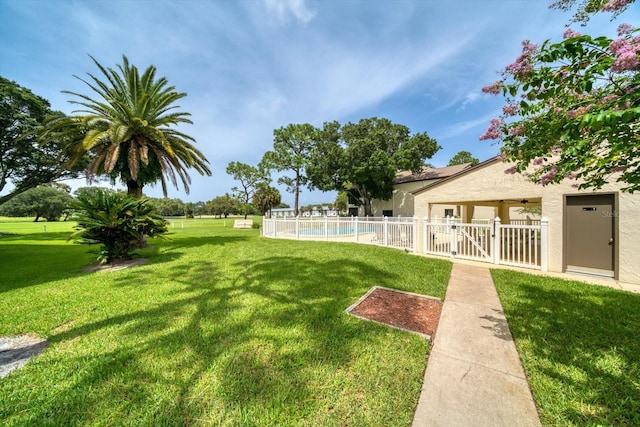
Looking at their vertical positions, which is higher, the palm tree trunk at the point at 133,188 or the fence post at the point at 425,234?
the palm tree trunk at the point at 133,188

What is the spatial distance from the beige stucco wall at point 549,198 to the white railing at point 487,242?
32 cm

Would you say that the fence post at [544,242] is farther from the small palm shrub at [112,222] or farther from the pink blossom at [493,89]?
the small palm shrub at [112,222]

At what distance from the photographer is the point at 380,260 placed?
7.59m

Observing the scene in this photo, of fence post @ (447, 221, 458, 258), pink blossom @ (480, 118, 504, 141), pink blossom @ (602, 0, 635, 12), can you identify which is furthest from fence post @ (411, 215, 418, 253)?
pink blossom @ (602, 0, 635, 12)

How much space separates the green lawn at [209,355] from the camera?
194 centimetres

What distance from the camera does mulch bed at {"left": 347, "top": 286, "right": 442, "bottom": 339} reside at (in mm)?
3479

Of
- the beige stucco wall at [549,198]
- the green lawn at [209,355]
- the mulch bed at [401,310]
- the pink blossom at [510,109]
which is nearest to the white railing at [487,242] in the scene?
the beige stucco wall at [549,198]

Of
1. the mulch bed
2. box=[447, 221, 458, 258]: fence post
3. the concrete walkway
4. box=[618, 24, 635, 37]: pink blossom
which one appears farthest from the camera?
box=[447, 221, 458, 258]: fence post

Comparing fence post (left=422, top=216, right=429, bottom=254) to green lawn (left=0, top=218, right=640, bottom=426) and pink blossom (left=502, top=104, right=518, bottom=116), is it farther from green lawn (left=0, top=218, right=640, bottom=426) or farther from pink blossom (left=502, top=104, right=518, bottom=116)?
pink blossom (left=502, top=104, right=518, bottom=116)

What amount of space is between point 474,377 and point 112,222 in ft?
29.9

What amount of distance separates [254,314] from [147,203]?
6894 mm

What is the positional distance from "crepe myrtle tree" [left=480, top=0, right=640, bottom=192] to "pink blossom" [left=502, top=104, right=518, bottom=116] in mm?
277

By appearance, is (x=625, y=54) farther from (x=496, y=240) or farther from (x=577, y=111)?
(x=496, y=240)

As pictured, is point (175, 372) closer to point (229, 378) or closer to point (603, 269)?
point (229, 378)
